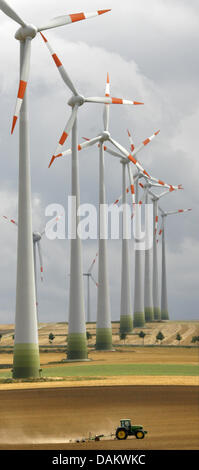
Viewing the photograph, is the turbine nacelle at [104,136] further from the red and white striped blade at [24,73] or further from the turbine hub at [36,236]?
the turbine hub at [36,236]

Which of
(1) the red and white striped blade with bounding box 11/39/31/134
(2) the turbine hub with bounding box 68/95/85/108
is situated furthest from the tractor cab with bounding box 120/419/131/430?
(2) the turbine hub with bounding box 68/95/85/108

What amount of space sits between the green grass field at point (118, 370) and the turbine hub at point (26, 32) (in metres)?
26.1

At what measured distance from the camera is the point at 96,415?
38.2 meters

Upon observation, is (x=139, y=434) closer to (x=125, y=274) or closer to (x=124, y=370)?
(x=124, y=370)

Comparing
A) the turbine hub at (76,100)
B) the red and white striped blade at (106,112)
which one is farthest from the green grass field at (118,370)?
the red and white striped blade at (106,112)

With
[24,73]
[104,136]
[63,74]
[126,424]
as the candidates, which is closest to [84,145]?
[104,136]

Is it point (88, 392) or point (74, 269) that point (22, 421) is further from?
point (74, 269)

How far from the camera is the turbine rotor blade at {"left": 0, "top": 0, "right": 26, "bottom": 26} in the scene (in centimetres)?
5319

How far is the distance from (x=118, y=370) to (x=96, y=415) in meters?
18.9

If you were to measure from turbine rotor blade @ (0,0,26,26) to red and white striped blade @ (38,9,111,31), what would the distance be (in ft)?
6.71

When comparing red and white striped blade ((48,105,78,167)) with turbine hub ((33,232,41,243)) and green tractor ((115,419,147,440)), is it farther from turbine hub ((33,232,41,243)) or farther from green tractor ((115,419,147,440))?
turbine hub ((33,232,41,243))

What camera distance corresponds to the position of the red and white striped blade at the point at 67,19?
184 ft
